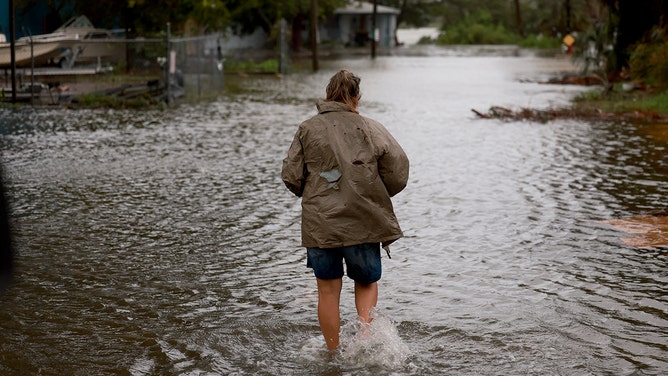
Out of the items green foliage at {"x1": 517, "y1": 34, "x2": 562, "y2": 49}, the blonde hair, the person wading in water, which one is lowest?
green foliage at {"x1": 517, "y1": 34, "x2": 562, "y2": 49}

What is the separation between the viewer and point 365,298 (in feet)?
20.4

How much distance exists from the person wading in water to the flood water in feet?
2.01

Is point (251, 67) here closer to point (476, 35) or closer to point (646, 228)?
point (646, 228)

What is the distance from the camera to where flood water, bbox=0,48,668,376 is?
6.45 metres

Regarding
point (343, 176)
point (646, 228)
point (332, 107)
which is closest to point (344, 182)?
point (343, 176)

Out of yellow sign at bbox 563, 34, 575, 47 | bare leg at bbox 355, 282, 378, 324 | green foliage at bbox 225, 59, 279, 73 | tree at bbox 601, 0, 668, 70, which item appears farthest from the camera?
yellow sign at bbox 563, 34, 575, 47

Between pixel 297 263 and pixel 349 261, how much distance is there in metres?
2.92

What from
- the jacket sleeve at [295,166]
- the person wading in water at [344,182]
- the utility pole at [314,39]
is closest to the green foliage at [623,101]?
the utility pole at [314,39]

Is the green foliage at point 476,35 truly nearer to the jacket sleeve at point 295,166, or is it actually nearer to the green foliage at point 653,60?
the green foliage at point 653,60

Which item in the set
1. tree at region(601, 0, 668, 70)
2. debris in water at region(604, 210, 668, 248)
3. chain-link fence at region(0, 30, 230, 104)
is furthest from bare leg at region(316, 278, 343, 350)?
tree at region(601, 0, 668, 70)

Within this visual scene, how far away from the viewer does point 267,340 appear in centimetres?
677

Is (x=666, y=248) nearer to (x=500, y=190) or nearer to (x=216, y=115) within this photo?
(x=500, y=190)

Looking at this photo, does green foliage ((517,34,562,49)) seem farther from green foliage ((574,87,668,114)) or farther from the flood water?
the flood water

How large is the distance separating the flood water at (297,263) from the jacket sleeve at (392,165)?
2.95 feet
